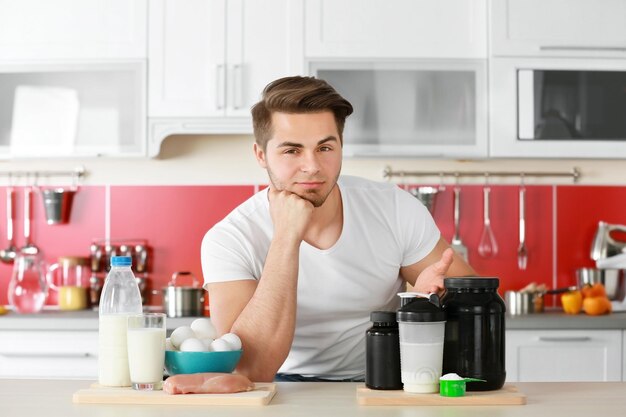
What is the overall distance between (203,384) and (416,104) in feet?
7.38

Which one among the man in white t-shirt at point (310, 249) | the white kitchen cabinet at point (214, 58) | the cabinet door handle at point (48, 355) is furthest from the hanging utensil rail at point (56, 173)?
the man in white t-shirt at point (310, 249)

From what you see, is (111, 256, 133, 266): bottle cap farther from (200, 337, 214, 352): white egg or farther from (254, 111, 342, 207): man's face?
(254, 111, 342, 207): man's face

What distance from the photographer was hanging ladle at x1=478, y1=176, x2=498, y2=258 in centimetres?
405

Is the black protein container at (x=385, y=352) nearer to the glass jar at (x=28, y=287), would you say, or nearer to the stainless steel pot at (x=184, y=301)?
the stainless steel pot at (x=184, y=301)

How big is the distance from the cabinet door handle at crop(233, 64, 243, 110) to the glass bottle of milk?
6.49 feet

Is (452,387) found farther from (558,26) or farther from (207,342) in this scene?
(558,26)

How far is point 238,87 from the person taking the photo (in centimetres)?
376

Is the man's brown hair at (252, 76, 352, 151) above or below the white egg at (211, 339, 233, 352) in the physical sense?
above

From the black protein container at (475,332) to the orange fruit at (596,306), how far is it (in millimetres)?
1931

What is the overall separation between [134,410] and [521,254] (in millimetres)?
2702

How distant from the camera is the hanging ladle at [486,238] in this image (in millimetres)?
4047

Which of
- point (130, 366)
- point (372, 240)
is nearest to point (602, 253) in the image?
point (372, 240)

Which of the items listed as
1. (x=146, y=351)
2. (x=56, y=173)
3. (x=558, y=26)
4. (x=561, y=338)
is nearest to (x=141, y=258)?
(x=56, y=173)

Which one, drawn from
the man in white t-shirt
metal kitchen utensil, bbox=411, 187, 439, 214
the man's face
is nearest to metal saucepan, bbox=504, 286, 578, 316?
metal kitchen utensil, bbox=411, 187, 439, 214
